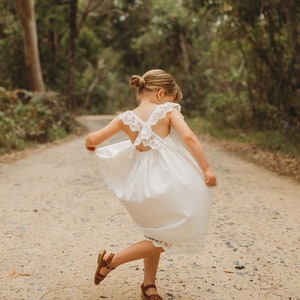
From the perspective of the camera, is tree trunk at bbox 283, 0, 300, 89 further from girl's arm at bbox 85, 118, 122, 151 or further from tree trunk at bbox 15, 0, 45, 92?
tree trunk at bbox 15, 0, 45, 92

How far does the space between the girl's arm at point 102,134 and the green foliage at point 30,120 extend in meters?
9.46

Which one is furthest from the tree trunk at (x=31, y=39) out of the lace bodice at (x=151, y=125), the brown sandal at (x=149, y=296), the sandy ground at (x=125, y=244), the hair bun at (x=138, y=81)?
the brown sandal at (x=149, y=296)

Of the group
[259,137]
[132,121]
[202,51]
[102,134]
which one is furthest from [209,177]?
[202,51]

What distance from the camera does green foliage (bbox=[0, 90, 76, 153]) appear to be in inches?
504

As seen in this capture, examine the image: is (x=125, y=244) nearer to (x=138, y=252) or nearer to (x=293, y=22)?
(x=138, y=252)

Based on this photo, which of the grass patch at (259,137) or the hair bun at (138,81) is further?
the grass patch at (259,137)

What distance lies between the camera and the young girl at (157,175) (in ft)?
9.27

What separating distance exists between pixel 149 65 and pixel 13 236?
25.3m

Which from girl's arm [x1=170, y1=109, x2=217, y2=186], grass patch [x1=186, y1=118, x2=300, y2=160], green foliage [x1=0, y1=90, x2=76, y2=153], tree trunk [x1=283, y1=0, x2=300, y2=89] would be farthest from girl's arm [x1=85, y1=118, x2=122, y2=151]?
green foliage [x1=0, y1=90, x2=76, y2=153]

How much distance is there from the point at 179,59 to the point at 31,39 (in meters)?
9.45

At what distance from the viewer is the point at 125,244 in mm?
4480

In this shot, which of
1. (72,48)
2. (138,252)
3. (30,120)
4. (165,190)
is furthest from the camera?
(72,48)

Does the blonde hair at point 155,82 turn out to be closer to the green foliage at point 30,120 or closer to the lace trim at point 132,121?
the lace trim at point 132,121

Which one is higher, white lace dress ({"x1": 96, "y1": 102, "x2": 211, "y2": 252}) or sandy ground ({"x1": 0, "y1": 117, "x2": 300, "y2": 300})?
white lace dress ({"x1": 96, "y1": 102, "x2": 211, "y2": 252})
